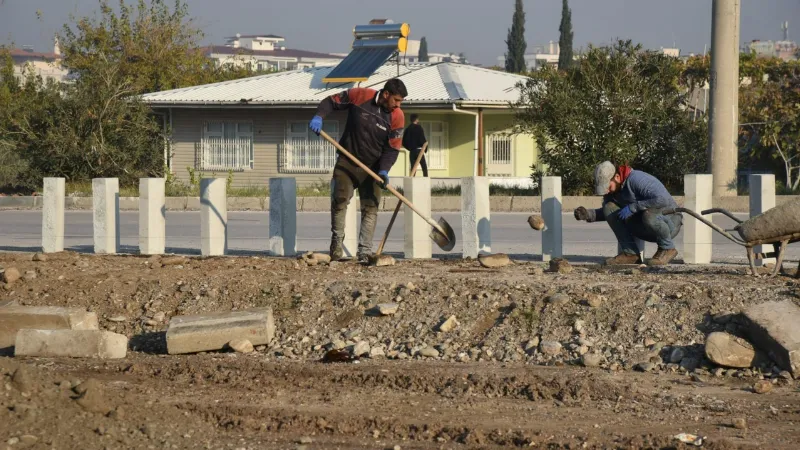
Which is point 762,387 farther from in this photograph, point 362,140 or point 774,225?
point 362,140

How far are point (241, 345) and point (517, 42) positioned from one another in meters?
62.9

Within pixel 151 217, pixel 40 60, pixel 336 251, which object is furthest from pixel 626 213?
pixel 40 60

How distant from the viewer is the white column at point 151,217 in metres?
10.7

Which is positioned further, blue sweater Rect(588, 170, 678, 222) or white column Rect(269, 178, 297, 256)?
white column Rect(269, 178, 297, 256)

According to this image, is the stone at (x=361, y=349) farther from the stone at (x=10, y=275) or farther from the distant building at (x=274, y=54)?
the distant building at (x=274, y=54)

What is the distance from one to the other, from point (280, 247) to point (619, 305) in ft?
14.1

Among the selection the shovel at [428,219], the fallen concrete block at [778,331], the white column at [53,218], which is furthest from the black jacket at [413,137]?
the fallen concrete block at [778,331]

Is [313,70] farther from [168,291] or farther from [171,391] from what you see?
[171,391]

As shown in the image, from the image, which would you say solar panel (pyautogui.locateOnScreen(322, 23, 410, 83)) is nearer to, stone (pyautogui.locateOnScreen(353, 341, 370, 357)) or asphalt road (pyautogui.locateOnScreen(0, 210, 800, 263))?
asphalt road (pyautogui.locateOnScreen(0, 210, 800, 263))

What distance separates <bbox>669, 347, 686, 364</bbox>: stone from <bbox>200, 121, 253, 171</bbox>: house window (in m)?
23.8

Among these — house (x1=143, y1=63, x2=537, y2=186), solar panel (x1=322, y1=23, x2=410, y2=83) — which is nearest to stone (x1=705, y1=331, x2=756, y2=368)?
house (x1=143, y1=63, x2=537, y2=186)

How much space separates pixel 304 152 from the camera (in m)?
28.9

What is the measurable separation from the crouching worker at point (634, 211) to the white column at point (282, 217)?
9.63ft

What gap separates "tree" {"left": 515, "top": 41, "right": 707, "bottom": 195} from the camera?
1950cm
